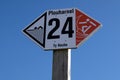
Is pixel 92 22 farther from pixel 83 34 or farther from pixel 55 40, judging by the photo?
pixel 55 40

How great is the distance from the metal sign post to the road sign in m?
0.09

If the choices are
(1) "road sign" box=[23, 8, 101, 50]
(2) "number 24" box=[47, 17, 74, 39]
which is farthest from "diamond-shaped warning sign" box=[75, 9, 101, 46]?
(2) "number 24" box=[47, 17, 74, 39]

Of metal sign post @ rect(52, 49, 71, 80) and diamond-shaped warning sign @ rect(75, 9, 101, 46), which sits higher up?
diamond-shaped warning sign @ rect(75, 9, 101, 46)

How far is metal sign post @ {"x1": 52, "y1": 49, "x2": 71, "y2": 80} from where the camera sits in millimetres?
5246

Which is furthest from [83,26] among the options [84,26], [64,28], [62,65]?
[62,65]

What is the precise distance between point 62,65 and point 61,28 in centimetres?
59

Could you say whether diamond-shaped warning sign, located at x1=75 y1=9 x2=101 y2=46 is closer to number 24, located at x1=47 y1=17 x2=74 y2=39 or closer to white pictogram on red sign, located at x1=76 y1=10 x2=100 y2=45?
white pictogram on red sign, located at x1=76 y1=10 x2=100 y2=45

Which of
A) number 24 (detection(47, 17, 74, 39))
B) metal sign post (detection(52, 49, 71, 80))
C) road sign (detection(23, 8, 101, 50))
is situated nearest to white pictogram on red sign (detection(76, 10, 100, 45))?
road sign (detection(23, 8, 101, 50))

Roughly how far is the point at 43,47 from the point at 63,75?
0.54 metres

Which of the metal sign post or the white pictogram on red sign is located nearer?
the metal sign post

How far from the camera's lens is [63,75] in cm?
525

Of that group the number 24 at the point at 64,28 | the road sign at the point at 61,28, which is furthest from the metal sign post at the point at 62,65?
the number 24 at the point at 64,28

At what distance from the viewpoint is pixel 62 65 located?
5297mm

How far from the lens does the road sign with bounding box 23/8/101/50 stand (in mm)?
5410
